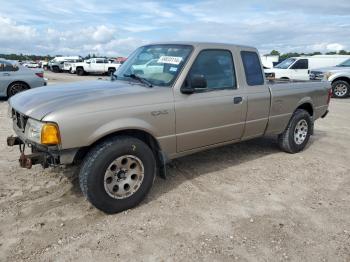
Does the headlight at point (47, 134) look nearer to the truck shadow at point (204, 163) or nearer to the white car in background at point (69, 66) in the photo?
the truck shadow at point (204, 163)

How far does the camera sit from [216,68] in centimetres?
466

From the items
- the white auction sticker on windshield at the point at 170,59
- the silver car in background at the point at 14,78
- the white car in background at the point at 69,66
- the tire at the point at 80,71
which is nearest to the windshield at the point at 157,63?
the white auction sticker on windshield at the point at 170,59

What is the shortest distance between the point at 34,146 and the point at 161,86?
1.56 metres

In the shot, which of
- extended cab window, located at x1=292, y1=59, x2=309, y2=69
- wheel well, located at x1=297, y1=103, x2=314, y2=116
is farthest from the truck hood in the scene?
extended cab window, located at x1=292, y1=59, x2=309, y2=69

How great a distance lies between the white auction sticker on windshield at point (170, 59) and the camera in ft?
14.1

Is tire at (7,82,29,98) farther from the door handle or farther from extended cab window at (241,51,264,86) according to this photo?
the door handle

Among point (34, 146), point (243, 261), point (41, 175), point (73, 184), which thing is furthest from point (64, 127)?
point (243, 261)

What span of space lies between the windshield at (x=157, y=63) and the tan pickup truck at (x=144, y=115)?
15 mm

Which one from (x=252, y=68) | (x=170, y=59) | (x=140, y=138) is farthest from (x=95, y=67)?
(x=140, y=138)

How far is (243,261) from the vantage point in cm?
304

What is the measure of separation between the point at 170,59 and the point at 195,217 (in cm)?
195

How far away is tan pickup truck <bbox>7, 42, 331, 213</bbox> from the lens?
3.46m

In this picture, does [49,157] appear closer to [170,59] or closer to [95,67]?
[170,59]

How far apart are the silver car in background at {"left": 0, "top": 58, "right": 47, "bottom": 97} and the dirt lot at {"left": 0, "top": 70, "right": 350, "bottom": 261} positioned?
6906 millimetres
